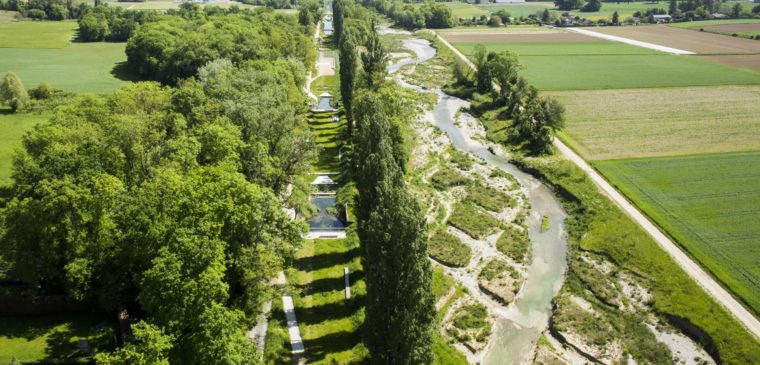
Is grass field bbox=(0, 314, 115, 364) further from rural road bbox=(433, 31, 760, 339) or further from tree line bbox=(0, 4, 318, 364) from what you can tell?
rural road bbox=(433, 31, 760, 339)

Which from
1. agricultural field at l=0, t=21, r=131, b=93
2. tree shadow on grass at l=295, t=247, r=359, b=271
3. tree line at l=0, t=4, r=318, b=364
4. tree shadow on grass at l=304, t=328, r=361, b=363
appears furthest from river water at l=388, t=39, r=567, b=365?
agricultural field at l=0, t=21, r=131, b=93

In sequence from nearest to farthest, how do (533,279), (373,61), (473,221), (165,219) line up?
(165,219) → (533,279) → (473,221) → (373,61)

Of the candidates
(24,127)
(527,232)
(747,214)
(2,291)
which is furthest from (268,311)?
(24,127)

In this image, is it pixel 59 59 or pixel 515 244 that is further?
pixel 59 59

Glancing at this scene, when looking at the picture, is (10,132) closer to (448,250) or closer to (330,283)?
(330,283)

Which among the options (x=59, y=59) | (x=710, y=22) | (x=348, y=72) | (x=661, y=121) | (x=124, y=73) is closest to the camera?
(x=348, y=72)

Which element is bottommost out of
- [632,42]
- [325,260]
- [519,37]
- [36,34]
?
[325,260]

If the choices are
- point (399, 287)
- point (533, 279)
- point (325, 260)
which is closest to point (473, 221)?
point (533, 279)
